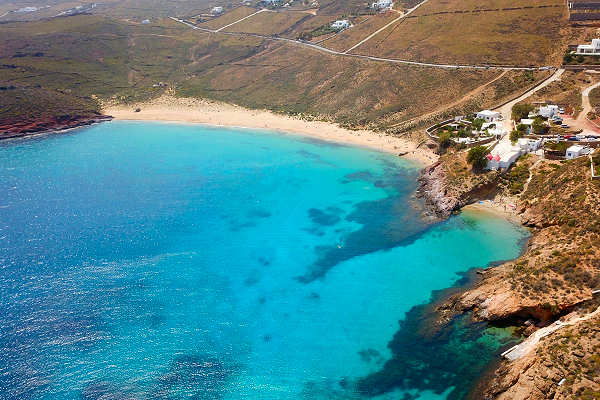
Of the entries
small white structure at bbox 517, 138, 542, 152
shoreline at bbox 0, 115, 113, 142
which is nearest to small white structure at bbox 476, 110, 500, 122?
small white structure at bbox 517, 138, 542, 152

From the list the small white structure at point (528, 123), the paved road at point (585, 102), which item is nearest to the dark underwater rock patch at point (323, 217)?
the small white structure at point (528, 123)

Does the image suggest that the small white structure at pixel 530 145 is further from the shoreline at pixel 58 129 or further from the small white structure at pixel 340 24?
the shoreline at pixel 58 129

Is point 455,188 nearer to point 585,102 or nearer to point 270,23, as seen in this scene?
point 585,102

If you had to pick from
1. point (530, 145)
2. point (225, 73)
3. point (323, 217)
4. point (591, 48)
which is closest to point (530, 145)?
point (530, 145)

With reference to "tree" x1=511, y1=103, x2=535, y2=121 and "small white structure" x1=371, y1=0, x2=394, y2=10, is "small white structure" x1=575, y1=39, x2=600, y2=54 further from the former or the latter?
"small white structure" x1=371, y1=0, x2=394, y2=10

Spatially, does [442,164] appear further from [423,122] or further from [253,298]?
[253,298]

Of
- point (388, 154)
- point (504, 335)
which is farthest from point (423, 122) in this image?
point (504, 335)
